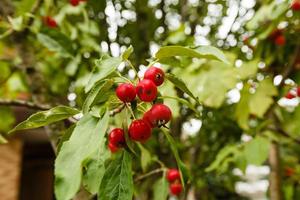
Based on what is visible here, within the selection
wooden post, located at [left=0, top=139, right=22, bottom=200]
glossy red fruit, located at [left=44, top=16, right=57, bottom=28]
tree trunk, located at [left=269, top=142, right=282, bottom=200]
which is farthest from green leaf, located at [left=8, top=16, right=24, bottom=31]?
wooden post, located at [left=0, top=139, right=22, bottom=200]

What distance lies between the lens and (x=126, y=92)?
36.2 inches

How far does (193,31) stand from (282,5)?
4.90 feet

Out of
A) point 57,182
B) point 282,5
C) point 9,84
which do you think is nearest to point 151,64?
point 57,182

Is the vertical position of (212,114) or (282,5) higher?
(212,114)

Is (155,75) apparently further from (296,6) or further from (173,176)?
(296,6)

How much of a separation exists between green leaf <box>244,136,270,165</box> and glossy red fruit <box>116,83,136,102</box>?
1.51 metres

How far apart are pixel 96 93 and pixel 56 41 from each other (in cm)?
98

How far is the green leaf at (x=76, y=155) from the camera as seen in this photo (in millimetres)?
772

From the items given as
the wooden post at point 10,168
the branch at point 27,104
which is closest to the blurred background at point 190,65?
the branch at point 27,104

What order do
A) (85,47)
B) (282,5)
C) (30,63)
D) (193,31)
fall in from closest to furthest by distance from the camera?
(30,63), (282,5), (85,47), (193,31)

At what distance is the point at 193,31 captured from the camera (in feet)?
11.4

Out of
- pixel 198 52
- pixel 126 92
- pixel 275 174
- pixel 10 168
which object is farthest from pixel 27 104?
pixel 10 168

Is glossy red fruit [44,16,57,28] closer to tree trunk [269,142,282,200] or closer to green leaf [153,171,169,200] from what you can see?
green leaf [153,171,169,200]

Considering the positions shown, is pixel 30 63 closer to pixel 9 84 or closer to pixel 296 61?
pixel 9 84
